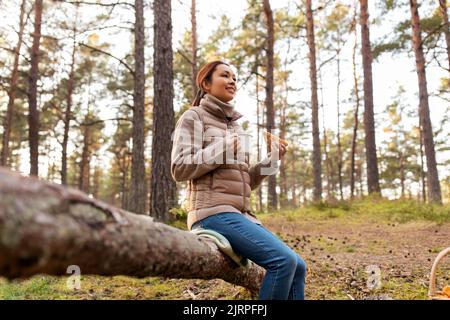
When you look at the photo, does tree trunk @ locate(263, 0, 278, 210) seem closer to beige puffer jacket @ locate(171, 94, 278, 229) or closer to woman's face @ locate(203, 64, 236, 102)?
woman's face @ locate(203, 64, 236, 102)

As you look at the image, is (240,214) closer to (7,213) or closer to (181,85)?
(7,213)

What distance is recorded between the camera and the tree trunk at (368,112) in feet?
44.1

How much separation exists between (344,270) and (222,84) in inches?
129

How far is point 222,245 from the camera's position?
2.57 meters

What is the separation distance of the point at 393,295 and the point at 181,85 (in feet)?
50.8

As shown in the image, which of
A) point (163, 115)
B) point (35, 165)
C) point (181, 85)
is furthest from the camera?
point (181, 85)

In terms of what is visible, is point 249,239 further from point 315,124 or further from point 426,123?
point 315,124

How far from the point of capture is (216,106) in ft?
10.2

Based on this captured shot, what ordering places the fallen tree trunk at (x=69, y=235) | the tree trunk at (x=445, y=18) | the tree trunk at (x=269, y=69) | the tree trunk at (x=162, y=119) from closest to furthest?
1. the fallen tree trunk at (x=69, y=235)
2. the tree trunk at (x=162, y=119)
3. the tree trunk at (x=445, y=18)
4. the tree trunk at (x=269, y=69)

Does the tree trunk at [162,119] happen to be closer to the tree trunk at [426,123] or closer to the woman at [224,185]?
the woman at [224,185]

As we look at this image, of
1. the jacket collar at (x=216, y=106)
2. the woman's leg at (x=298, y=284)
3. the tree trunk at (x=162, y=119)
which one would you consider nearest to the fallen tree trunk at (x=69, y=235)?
the woman's leg at (x=298, y=284)

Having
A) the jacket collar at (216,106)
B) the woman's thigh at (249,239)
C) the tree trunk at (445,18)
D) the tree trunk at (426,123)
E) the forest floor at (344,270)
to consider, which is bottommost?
the forest floor at (344,270)

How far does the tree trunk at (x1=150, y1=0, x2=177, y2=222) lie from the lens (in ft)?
23.4
